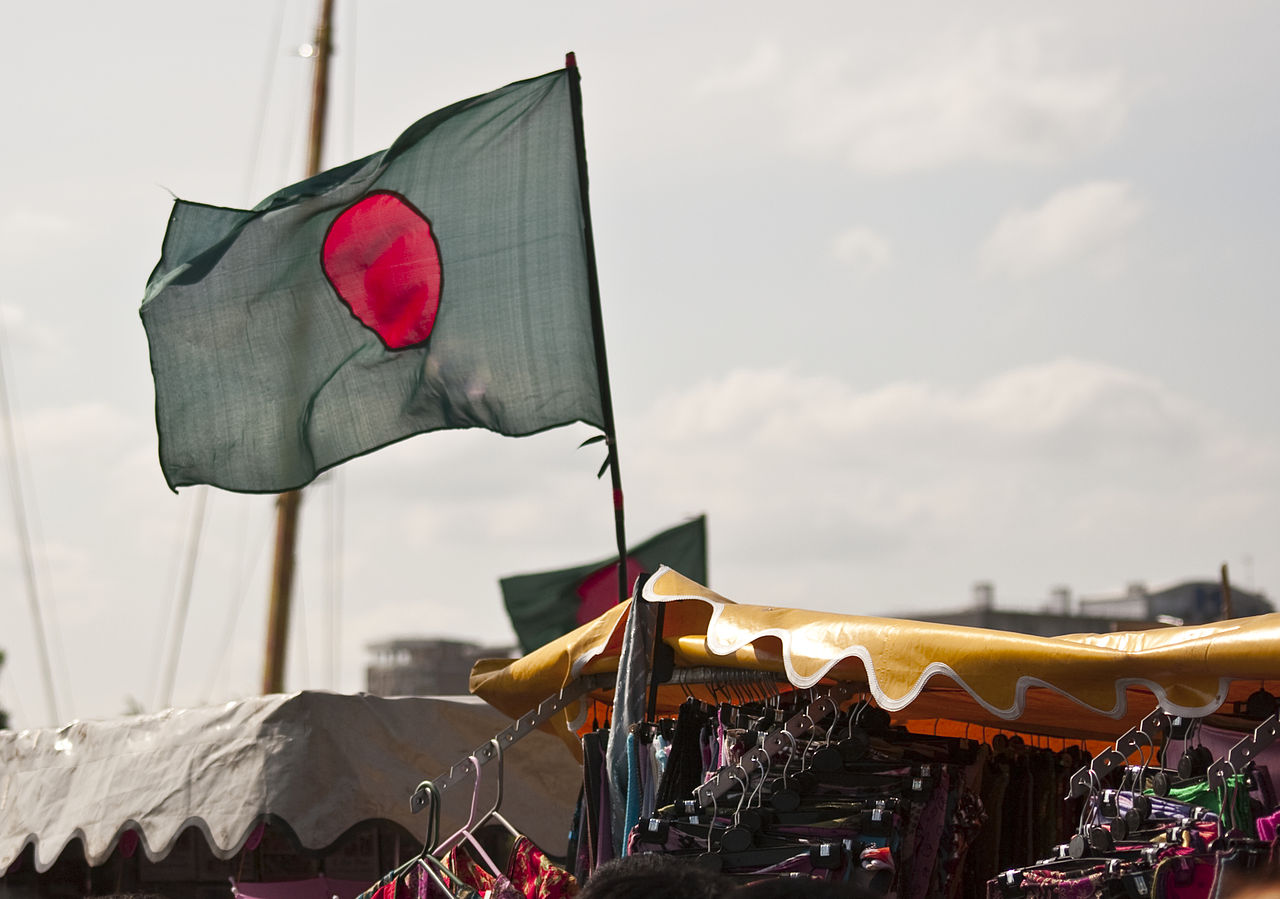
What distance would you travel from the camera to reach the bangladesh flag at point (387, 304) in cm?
724

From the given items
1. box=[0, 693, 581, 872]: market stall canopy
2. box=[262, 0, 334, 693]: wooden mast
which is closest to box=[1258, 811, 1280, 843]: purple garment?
box=[0, 693, 581, 872]: market stall canopy

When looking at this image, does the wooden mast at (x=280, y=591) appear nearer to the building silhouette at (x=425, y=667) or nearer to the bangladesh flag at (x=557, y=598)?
the bangladesh flag at (x=557, y=598)

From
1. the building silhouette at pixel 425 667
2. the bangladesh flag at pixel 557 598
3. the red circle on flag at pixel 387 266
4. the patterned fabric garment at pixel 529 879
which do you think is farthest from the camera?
the building silhouette at pixel 425 667

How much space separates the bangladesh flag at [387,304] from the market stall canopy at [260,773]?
137cm

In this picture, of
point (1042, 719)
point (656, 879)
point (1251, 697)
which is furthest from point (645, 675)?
point (656, 879)

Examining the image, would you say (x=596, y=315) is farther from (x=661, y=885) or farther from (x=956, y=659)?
(x=661, y=885)

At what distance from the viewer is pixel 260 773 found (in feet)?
23.0

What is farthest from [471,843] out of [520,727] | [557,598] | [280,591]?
[557,598]

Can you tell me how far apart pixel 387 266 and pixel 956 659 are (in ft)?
14.9

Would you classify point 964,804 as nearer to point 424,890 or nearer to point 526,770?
point 424,890

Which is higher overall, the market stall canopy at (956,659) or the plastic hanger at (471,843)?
the market stall canopy at (956,659)

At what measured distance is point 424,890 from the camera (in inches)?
204

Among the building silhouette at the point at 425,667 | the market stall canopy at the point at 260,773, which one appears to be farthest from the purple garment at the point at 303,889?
→ the building silhouette at the point at 425,667

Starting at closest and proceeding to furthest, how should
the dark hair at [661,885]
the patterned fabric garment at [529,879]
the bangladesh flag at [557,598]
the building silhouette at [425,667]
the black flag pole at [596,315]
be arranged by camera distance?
the dark hair at [661,885]
the patterned fabric garment at [529,879]
the black flag pole at [596,315]
the bangladesh flag at [557,598]
the building silhouette at [425,667]
